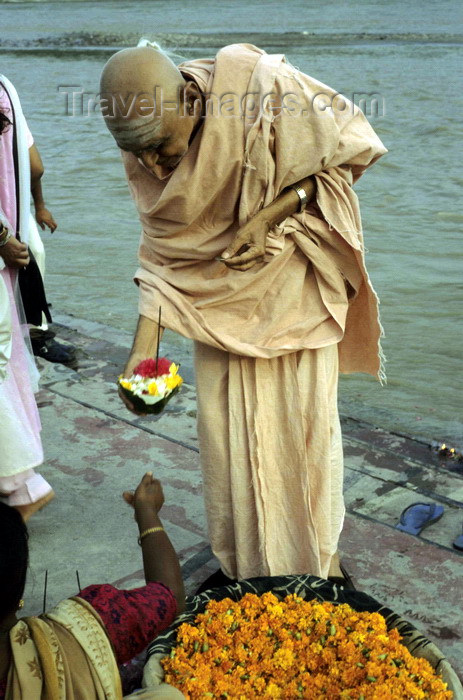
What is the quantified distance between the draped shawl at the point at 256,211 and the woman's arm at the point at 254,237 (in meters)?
0.04

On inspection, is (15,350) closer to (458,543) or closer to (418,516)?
(418,516)

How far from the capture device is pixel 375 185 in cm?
1034

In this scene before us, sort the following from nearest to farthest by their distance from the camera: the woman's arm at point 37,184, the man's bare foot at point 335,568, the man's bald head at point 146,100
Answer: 1. the man's bald head at point 146,100
2. the man's bare foot at point 335,568
3. the woman's arm at point 37,184

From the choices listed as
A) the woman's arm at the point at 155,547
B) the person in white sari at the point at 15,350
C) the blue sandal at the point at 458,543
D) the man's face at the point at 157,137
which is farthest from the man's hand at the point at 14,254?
the blue sandal at the point at 458,543

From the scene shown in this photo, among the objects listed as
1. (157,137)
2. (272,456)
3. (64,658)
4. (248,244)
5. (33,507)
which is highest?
(157,137)

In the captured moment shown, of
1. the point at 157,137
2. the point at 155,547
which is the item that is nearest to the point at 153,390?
the point at 155,547

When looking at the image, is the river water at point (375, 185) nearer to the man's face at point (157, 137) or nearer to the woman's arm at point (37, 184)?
the woman's arm at point (37, 184)

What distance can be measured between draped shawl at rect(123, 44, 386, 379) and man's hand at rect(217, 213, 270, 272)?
0.06 m

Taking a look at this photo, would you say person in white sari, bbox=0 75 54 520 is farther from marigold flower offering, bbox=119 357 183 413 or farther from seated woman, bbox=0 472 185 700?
seated woman, bbox=0 472 185 700

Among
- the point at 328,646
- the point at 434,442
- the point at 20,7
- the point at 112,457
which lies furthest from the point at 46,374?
the point at 20,7

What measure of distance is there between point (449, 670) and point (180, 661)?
736 millimetres

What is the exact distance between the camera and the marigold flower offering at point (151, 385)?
258 cm

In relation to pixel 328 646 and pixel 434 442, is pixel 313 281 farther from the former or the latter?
pixel 434 442

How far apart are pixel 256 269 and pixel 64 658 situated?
1340mm
